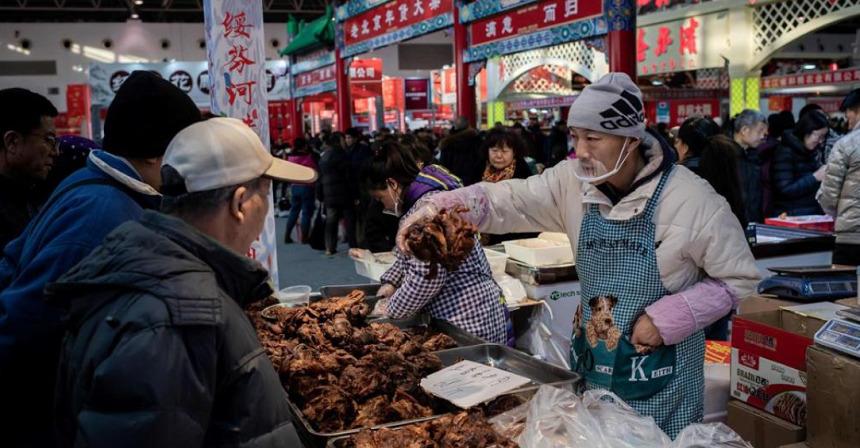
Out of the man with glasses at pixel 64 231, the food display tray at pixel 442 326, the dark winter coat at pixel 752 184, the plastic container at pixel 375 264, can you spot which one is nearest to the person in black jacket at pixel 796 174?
the dark winter coat at pixel 752 184

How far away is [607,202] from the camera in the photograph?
7.36 ft

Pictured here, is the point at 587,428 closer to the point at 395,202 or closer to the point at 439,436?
the point at 439,436

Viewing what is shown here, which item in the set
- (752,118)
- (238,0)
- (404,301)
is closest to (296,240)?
(752,118)

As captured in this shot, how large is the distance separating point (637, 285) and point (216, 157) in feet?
4.52

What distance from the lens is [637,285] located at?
221cm

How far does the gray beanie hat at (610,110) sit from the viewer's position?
7.03 ft

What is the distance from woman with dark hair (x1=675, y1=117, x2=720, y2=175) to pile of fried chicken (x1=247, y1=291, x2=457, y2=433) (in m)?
2.77

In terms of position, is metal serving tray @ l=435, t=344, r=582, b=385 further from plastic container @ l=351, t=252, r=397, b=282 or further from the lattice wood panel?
the lattice wood panel

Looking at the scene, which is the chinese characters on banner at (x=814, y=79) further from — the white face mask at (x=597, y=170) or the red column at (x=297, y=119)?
the white face mask at (x=597, y=170)

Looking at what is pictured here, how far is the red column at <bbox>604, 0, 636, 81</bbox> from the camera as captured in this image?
21.3ft

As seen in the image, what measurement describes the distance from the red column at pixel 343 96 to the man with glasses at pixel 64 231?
1175 cm

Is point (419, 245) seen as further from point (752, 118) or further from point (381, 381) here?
point (752, 118)

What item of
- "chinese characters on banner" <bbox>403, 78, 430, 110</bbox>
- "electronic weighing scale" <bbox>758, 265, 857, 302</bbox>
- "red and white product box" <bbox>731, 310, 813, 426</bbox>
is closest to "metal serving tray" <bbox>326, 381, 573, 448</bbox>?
"red and white product box" <bbox>731, 310, 813, 426</bbox>

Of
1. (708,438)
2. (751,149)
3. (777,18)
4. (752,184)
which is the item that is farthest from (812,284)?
(777,18)
